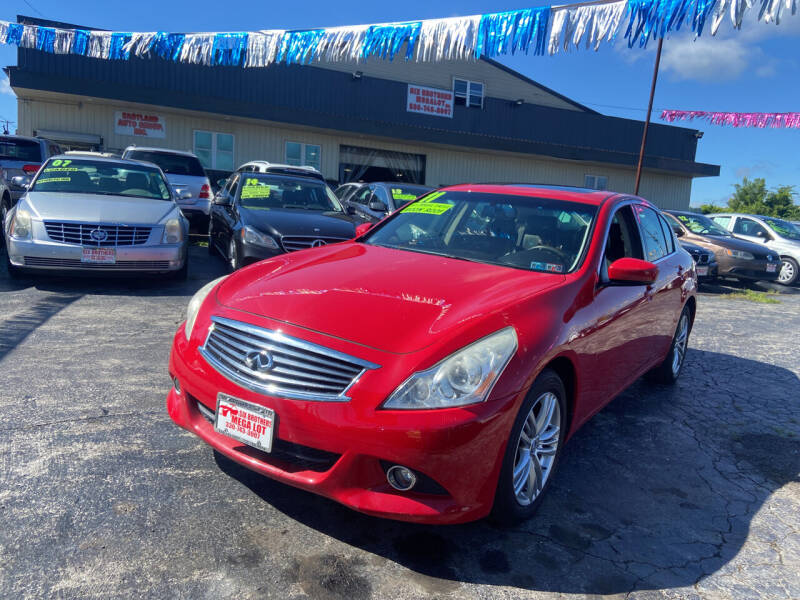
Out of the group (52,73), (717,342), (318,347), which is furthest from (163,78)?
(318,347)

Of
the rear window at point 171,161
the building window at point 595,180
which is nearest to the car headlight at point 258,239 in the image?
the rear window at point 171,161

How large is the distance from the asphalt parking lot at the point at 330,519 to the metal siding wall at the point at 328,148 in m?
15.6

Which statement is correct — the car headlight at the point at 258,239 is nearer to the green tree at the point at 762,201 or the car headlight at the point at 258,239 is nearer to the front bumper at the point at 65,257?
the front bumper at the point at 65,257

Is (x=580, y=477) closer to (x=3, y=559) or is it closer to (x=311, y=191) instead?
(x=3, y=559)

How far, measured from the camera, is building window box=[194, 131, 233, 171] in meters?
19.2

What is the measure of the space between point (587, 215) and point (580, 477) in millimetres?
1583

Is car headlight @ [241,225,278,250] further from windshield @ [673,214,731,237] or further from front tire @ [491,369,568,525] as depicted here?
windshield @ [673,214,731,237]

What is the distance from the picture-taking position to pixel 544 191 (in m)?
4.22

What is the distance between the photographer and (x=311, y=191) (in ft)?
30.1

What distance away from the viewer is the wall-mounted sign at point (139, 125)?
711 inches

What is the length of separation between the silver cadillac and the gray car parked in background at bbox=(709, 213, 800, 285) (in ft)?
41.5

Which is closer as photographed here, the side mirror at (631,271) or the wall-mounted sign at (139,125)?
the side mirror at (631,271)

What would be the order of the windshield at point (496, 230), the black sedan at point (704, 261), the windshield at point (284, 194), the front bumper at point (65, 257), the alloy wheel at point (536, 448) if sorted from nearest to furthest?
1. the alloy wheel at point (536, 448)
2. the windshield at point (496, 230)
3. the front bumper at point (65, 257)
4. the windshield at point (284, 194)
5. the black sedan at point (704, 261)

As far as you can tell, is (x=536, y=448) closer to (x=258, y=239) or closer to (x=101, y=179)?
(x=258, y=239)
